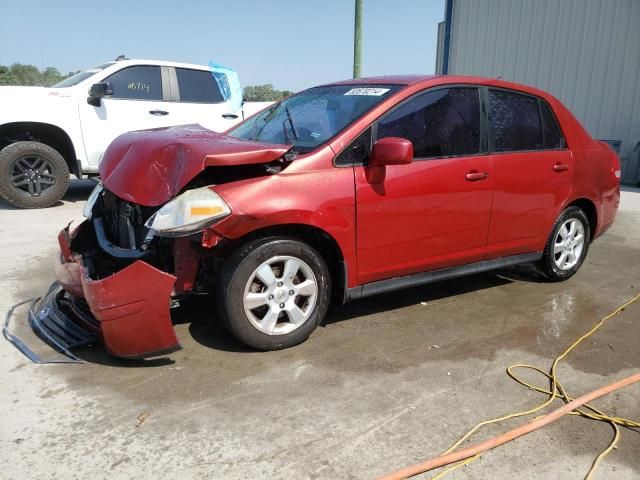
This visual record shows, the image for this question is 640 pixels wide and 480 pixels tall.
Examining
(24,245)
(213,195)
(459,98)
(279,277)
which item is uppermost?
(459,98)

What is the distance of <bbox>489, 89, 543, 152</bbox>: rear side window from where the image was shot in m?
4.11

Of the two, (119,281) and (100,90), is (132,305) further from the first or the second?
(100,90)

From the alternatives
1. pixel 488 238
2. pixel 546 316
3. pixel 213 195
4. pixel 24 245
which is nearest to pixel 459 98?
pixel 488 238

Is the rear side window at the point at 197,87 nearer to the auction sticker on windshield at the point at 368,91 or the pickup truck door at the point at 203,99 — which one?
the pickup truck door at the point at 203,99

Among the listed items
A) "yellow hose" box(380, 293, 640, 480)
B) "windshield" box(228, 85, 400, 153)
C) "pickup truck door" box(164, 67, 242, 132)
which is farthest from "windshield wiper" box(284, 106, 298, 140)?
"pickup truck door" box(164, 67, 242, 132)

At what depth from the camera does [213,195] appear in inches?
119

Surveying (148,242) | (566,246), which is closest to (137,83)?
(148,242)

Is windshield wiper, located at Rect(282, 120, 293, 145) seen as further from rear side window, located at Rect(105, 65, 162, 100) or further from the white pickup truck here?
rear side window, located at Rect(105, 65, 162, 100)

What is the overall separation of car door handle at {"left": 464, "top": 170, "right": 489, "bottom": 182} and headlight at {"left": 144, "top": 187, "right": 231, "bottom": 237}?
5.83 ft

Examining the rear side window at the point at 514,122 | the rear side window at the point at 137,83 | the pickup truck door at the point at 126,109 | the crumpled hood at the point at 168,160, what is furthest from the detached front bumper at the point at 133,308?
the rear side window at the point at 137,83

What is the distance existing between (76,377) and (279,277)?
1240mm

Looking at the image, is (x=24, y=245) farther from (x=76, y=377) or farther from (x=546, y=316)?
(x=546, y=316)

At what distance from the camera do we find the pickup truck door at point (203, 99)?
8219mm

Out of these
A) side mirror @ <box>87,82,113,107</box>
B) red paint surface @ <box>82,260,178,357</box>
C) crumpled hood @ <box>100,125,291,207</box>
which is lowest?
red paint surface @ <box>82,260,178,357</box>
